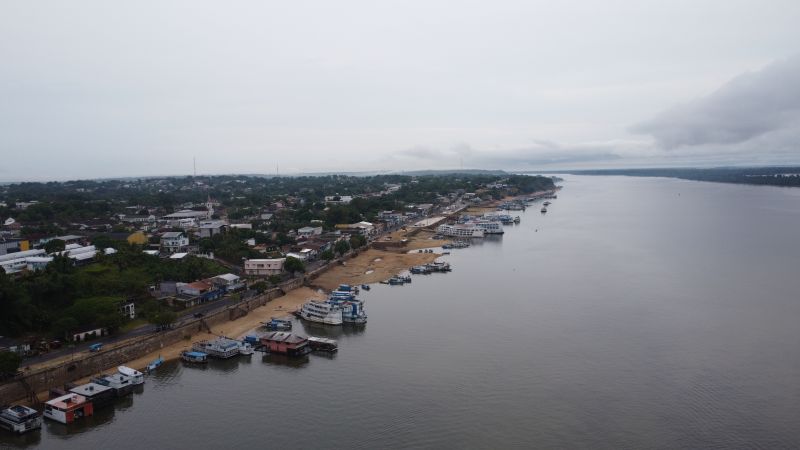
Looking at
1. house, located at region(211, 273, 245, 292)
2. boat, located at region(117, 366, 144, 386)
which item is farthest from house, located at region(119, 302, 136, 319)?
house, located at region(211, 273, 245, 292)

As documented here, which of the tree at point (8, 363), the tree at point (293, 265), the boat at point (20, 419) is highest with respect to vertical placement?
the tree at point (293, 265)

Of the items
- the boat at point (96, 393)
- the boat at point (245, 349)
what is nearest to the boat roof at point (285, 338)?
the boat at point (245, 349)

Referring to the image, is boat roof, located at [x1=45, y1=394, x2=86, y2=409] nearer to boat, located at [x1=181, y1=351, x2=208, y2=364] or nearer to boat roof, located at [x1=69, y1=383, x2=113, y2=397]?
boat roof, located at [x1=69, y1=383, x2=113, y2=397]

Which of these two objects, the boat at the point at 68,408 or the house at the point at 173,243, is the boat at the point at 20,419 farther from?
the house at the point at 173,243

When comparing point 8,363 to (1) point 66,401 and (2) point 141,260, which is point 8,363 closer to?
(1) point 66,401

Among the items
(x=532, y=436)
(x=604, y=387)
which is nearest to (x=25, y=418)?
(x=532, y=436)

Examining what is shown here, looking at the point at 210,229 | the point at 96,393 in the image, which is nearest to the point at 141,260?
the point at 96,393

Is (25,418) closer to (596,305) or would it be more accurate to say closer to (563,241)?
(596,305)

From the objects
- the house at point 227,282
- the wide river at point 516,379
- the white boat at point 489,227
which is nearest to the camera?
the wide river at point 516,379
